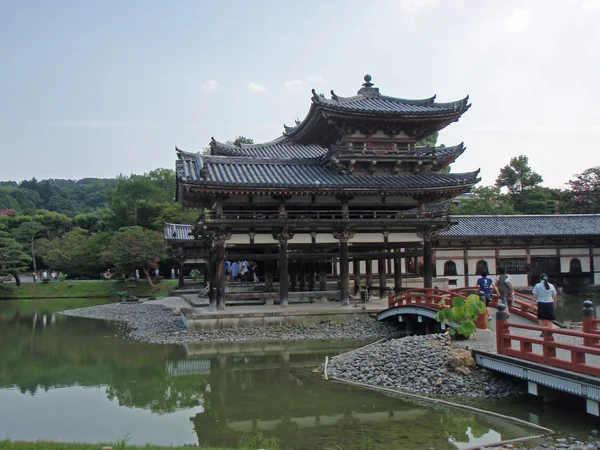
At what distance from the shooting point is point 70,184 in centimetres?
17612

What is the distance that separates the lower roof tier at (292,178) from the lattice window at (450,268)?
1391 cm

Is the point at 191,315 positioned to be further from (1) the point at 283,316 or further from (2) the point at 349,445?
(2) the point at 349,445

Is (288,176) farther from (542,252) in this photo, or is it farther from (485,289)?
(542,252)

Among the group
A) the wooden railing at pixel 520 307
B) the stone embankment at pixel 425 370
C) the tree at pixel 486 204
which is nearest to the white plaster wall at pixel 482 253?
the tree at pixel 486 204

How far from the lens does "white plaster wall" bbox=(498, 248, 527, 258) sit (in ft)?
121

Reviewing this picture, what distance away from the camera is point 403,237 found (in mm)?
23641

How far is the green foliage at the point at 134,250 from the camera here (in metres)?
43.2

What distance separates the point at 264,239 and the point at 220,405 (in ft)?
34.2

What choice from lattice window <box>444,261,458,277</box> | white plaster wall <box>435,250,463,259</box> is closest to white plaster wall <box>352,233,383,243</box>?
white plaster wall <box>435,250,463,259</box>

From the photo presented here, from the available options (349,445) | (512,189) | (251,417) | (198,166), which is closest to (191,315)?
(198,166)

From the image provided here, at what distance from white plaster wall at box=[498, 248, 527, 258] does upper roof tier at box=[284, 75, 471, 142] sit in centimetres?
1554

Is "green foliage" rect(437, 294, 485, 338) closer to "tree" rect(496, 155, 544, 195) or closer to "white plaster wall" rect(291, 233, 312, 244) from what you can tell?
"white plaster wall" rect(291, 233, 312, 244)

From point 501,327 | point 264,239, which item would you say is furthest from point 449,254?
point 501,327

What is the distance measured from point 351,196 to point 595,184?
3243 centimetres
